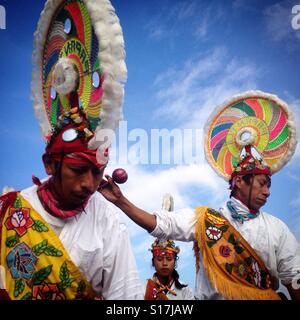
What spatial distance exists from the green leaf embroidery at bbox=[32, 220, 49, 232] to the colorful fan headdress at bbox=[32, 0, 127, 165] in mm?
336

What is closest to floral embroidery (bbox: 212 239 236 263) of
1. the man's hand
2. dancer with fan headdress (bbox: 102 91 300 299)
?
dancer with fan headdress (bbox: 102 91 300 299)

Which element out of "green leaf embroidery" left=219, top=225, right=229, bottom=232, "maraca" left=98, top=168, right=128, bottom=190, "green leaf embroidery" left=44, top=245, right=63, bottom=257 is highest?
"maraca" left=98, top=168, right=128, bottom=190

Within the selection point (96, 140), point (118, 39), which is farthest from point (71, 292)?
point (118, 39)

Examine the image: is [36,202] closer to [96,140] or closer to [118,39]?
[96,140]

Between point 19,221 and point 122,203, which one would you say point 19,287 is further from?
point 122,203

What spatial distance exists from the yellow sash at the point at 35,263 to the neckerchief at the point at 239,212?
3.72ft

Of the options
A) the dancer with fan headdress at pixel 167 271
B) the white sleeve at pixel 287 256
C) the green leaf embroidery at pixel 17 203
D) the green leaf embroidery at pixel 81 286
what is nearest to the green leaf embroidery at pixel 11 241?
the green leaf embroidery at pixel 17 203

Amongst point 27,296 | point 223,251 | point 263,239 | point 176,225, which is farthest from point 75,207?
point 263,239

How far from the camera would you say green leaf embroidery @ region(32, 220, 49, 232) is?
7.47 feet

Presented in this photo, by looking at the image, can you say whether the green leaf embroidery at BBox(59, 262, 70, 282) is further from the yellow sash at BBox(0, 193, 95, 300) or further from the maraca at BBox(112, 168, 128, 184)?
the maraca at BBox(112, 168, 128, 184)

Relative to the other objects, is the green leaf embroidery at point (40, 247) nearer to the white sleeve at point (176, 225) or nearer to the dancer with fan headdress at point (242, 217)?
the dancer with fan headdress at point (242, 217)

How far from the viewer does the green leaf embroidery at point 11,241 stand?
2.24 meters

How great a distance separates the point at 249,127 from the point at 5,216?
1.68 m

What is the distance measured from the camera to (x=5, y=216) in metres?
2.27
